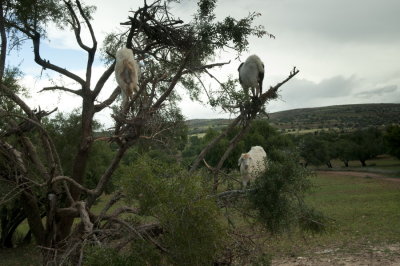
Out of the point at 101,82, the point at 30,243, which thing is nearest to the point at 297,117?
the point at 30,243

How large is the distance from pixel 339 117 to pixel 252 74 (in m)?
97.2

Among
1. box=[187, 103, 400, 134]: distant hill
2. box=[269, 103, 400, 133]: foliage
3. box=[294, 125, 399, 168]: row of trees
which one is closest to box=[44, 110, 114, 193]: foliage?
box=[294, 125, 399, 168]: row of trees

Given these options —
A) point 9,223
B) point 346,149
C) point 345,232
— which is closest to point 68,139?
point 9,223

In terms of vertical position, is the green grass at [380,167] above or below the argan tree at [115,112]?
below

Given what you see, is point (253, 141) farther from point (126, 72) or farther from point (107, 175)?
point (107, 175)

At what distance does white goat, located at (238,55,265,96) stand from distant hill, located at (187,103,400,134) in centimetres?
7116

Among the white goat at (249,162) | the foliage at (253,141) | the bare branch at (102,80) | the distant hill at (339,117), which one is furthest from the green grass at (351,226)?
the distant hill at (339,117)

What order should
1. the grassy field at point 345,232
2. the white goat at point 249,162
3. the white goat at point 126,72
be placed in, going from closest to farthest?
1. the white goat at point 126,72
2. the white goat at point 249,162
3. the grassy field at point 345,232

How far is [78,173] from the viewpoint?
7.89 meters

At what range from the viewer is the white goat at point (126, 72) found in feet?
21.4

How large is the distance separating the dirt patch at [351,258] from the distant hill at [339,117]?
67.9 meters

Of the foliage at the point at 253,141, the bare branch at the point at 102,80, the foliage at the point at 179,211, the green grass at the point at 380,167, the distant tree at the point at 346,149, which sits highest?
the bare branch at the point at 102,80

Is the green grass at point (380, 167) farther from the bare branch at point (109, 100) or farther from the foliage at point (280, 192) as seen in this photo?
the foliage at point (280, 192)

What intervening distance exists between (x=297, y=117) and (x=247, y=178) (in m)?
99.9
